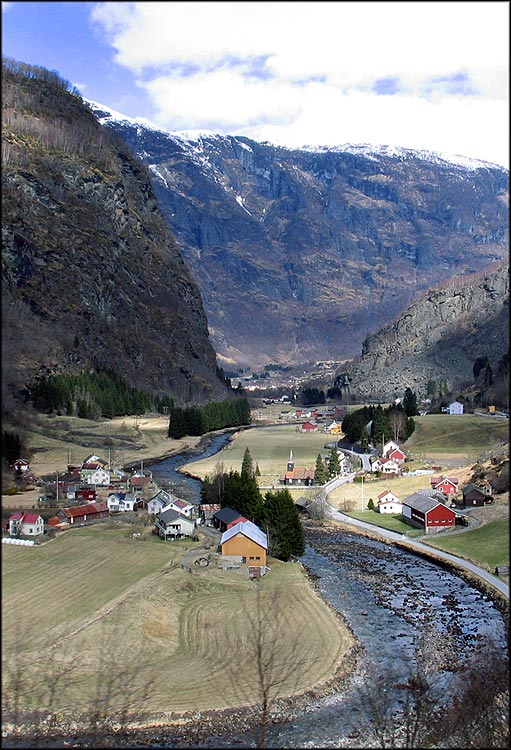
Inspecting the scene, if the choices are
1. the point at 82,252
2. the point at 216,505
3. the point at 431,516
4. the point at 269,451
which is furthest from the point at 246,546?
the point at 82,252

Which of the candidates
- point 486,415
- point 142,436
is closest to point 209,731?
point 486,415

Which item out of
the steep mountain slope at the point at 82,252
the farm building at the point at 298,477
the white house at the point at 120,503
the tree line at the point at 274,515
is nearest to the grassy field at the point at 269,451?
the farm building at the point at 298,477

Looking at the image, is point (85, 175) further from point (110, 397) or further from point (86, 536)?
point (86, 536)

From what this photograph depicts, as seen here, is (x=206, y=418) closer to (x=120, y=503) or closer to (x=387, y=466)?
(x=387, y=466)

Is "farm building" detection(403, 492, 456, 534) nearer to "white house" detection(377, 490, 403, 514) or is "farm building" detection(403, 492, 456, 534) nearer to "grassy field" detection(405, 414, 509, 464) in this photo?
"white house" detection(377, 490, 403, 514)

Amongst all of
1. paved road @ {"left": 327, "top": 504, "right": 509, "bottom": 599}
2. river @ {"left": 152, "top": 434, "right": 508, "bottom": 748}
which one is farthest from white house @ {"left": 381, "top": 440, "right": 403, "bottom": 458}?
river @ {"left": 152, "top": 434, "right": 508, "bottom": 748}

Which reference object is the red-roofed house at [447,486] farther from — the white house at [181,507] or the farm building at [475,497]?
the white house at [181,507]
